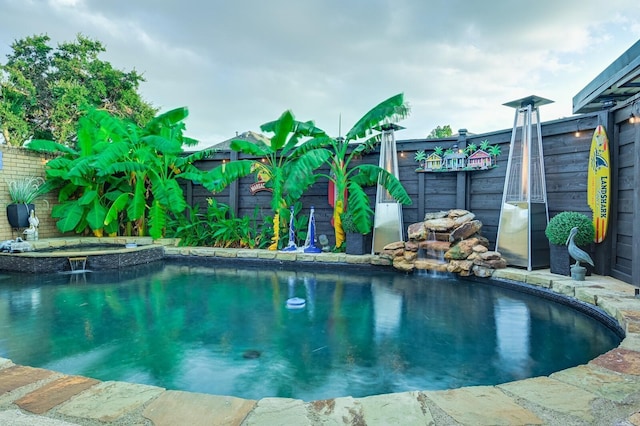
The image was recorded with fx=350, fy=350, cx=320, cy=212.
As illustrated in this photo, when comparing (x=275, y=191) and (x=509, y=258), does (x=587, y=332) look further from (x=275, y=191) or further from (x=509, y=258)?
(x=275, y=191)

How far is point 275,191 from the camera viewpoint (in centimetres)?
759

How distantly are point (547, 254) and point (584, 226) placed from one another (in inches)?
36.7

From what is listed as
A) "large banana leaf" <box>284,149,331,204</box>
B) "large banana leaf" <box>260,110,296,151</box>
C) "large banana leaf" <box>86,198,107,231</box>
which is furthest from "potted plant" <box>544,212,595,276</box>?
"large banana leaf" <box>86,198,107,231</box>

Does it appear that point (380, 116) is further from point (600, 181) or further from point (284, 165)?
point (600, 181)

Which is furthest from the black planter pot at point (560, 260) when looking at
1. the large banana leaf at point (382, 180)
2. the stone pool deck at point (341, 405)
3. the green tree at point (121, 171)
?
the green tree at point (121, 171)

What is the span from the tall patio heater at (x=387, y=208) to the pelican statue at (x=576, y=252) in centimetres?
296

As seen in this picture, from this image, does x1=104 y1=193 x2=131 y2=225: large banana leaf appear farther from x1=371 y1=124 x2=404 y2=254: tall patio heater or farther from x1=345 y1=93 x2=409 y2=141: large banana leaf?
x1=371 y1=124 x2=404 y2=254: tall patio heater

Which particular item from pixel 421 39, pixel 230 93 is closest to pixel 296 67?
pixel 230 93

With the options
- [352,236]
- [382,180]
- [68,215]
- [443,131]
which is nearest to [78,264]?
[68,215]

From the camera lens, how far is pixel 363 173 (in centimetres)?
749

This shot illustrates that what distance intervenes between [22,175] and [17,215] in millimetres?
1163

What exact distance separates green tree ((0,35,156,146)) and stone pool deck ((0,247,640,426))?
13653 mm

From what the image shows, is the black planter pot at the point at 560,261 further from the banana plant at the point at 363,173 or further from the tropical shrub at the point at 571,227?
the banana plant at the point at 363,173

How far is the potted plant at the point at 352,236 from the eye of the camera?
6992mm
